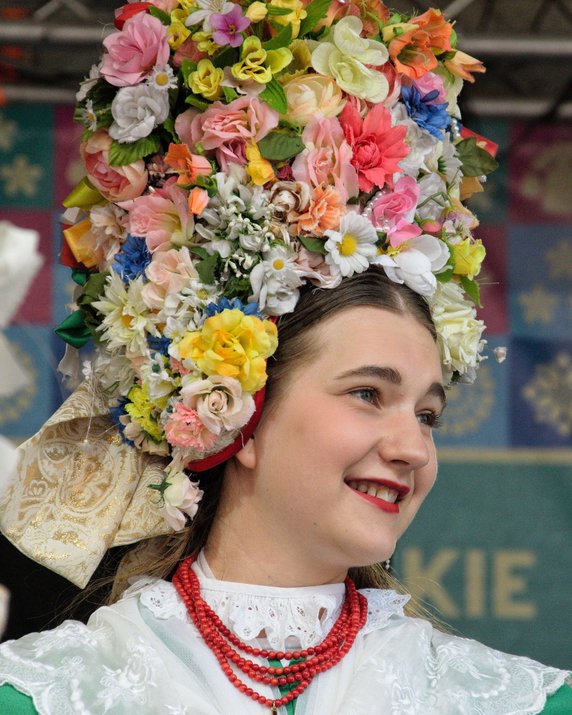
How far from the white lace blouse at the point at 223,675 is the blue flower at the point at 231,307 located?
19.7 inches

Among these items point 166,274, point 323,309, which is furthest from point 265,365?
point 166,274

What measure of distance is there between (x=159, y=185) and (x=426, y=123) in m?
0.53

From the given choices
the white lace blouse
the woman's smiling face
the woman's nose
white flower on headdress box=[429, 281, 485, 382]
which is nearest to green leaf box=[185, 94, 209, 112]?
the woman's smiling face

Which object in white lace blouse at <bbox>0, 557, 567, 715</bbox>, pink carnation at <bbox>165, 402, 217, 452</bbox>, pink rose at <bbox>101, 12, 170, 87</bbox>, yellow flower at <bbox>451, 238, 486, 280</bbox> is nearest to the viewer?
white lace blouse at <bbox>0, 557, 567, 715</bbox>

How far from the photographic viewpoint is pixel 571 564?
12.8 feet

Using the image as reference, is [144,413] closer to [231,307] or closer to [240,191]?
[231,307]

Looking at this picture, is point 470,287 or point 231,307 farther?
point 470,287

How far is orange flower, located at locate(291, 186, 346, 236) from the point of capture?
2.30 meters

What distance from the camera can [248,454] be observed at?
235cm

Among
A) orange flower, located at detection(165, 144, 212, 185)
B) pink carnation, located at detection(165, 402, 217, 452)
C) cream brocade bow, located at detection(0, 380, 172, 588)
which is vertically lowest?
cream brocade bow, located at detection(0, 380, 172, 588)

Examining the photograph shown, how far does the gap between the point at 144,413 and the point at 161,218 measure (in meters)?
0.37

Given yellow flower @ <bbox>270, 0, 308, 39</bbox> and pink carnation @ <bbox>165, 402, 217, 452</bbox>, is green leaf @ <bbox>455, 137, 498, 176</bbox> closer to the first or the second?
yellow flower @ <bbox>270, 0, 308, 39</bbox>

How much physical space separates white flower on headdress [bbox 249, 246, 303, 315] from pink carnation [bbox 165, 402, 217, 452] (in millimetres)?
232

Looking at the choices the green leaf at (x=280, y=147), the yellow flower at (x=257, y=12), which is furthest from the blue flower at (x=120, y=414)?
the yellow flower at (x=257, y=12)
